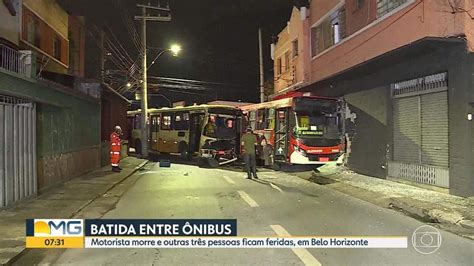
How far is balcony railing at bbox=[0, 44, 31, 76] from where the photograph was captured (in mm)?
10680

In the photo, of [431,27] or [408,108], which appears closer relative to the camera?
[431,27]

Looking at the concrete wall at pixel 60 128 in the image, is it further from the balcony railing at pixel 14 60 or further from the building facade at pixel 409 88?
the building facade at pixel 409 88

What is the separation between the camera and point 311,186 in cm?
1541

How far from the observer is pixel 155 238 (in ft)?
24.2

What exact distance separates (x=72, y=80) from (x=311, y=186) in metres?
11.0

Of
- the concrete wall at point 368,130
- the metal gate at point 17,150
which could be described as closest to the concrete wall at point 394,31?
the concrete wall at point 368,130

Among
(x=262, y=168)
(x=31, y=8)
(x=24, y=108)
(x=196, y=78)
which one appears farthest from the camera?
(x=196, y=78)

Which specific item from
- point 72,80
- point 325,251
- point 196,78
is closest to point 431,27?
point 325,251

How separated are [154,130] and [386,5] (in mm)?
17665

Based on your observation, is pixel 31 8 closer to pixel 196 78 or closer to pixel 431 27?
pixel 431 27

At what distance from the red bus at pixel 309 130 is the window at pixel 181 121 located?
7027 millimetres

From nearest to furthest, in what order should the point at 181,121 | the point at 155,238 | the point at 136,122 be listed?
the point at 155,238 → the point at 181,121 → the point at 136,122

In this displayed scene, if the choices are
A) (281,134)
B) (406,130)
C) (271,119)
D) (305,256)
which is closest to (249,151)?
(281,134)

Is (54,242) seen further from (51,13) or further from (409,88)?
(51,13)
